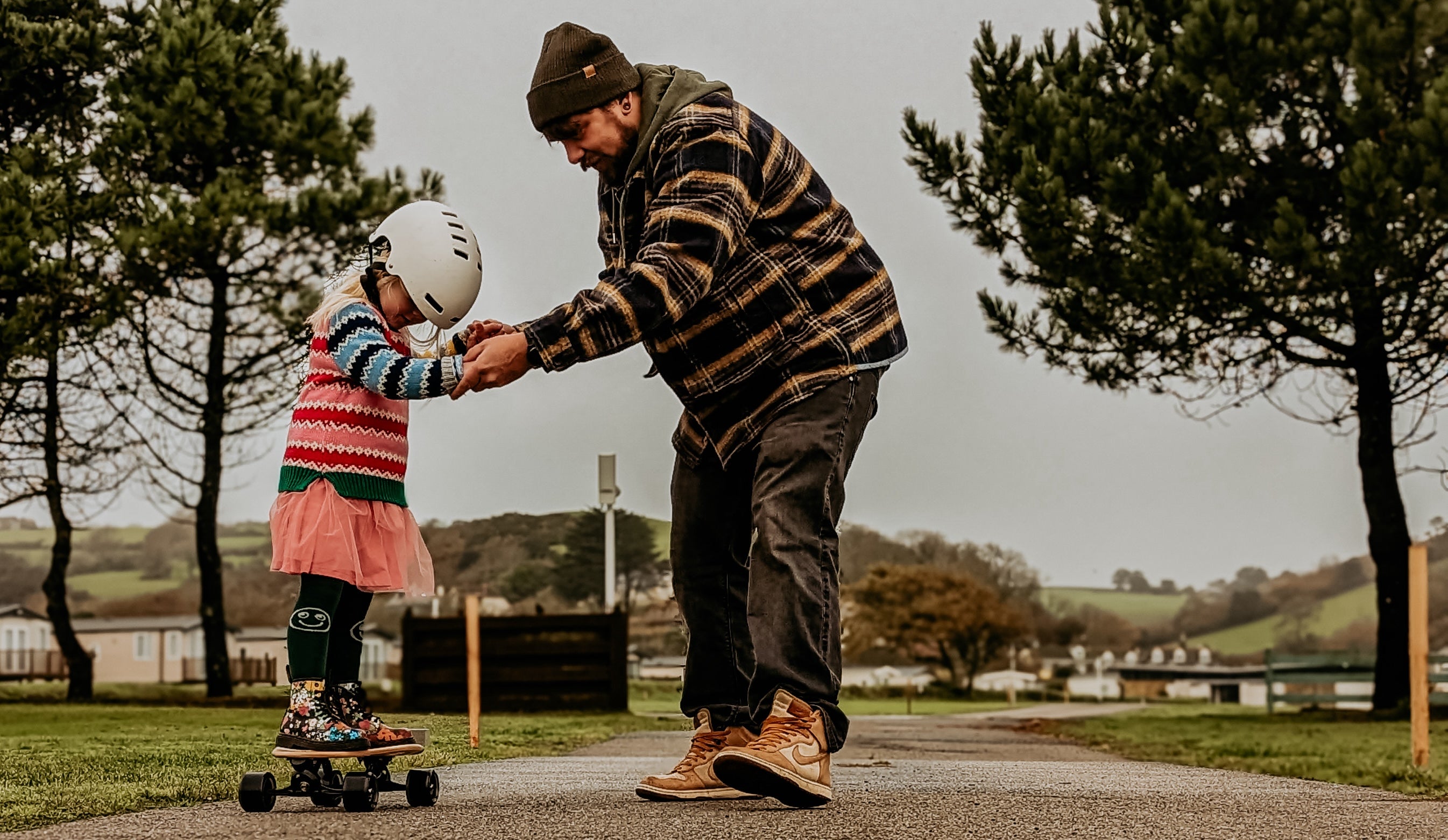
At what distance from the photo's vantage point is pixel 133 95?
14547mm

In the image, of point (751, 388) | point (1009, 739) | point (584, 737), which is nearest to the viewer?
point (751, 388)

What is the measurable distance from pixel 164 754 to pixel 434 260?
209cm

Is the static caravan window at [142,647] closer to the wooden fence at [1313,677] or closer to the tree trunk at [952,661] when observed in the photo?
the tree trunk at [952,661]

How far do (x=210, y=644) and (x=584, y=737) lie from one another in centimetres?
998

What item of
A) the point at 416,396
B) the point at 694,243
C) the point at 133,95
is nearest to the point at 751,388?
the point at 694,243

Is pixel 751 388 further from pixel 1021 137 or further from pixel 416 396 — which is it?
pixel 1021 137

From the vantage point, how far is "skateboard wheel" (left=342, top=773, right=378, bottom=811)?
8.66ft

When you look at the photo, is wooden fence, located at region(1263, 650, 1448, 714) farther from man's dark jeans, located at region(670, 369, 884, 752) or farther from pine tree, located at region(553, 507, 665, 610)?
man's dark jeans, located at region(670, 369, 884, 752)

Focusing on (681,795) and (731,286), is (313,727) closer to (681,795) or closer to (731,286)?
(681,795)

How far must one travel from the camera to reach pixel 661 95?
2.98m

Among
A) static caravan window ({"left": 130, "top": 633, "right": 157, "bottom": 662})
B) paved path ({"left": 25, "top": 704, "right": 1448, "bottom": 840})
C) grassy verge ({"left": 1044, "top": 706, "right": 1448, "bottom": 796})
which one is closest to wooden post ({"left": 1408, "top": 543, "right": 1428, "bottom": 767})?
grassy verge ({"left": 1044, "top": 706, "right": 1448, "bottom": 796})

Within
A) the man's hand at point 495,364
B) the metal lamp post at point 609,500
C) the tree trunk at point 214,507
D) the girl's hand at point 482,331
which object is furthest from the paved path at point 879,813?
the tree trunk at point 214,507

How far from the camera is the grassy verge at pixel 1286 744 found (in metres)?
4.60

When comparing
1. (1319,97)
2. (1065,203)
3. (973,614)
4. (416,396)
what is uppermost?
(1319,97)
